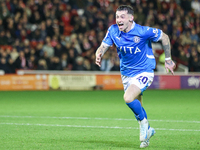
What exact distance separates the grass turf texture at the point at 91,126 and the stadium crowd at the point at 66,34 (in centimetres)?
630

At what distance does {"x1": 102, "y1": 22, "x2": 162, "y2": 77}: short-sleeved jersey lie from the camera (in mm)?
6391

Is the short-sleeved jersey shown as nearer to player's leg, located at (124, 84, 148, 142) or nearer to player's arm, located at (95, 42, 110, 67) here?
player's arm, located at (95, 42, 110, 67)

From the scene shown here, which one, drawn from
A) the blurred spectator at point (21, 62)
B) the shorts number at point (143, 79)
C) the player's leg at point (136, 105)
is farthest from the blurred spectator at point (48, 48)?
the player's leg at point (136, 105)

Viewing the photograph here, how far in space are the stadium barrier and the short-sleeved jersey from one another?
500 inches

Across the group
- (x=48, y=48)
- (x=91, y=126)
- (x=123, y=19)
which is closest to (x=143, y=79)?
(x=123, y=19)

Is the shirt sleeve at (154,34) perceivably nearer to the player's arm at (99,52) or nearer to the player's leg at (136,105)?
the player's arm at (99,52)

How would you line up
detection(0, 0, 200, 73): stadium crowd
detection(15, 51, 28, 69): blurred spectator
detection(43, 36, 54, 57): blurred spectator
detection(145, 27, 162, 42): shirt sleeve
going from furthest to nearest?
detection(43, 36, 54, 57): blurred spectator < detection(0, 0, 200, 73): stadium crowd < detection(15, 51, 28, 69): blurred spectator < detection(145, 27, 162, 42): shirt sleeve

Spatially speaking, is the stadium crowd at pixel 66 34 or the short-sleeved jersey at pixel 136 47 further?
the stadium crowd at pixel 66 34

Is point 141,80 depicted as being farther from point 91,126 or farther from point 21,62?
point 21,62

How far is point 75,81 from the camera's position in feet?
63.1

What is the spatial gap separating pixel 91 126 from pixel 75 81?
1099 centimetres

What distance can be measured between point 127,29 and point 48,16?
14917mm

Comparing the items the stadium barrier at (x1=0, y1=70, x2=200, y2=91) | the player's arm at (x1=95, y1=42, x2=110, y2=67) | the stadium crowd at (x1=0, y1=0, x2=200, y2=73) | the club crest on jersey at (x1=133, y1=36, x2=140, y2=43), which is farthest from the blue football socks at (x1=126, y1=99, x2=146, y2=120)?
the stadium crowd at (x1=0, y1=0, x2=200, y2=73)

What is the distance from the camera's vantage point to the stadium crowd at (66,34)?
62.8 feet
